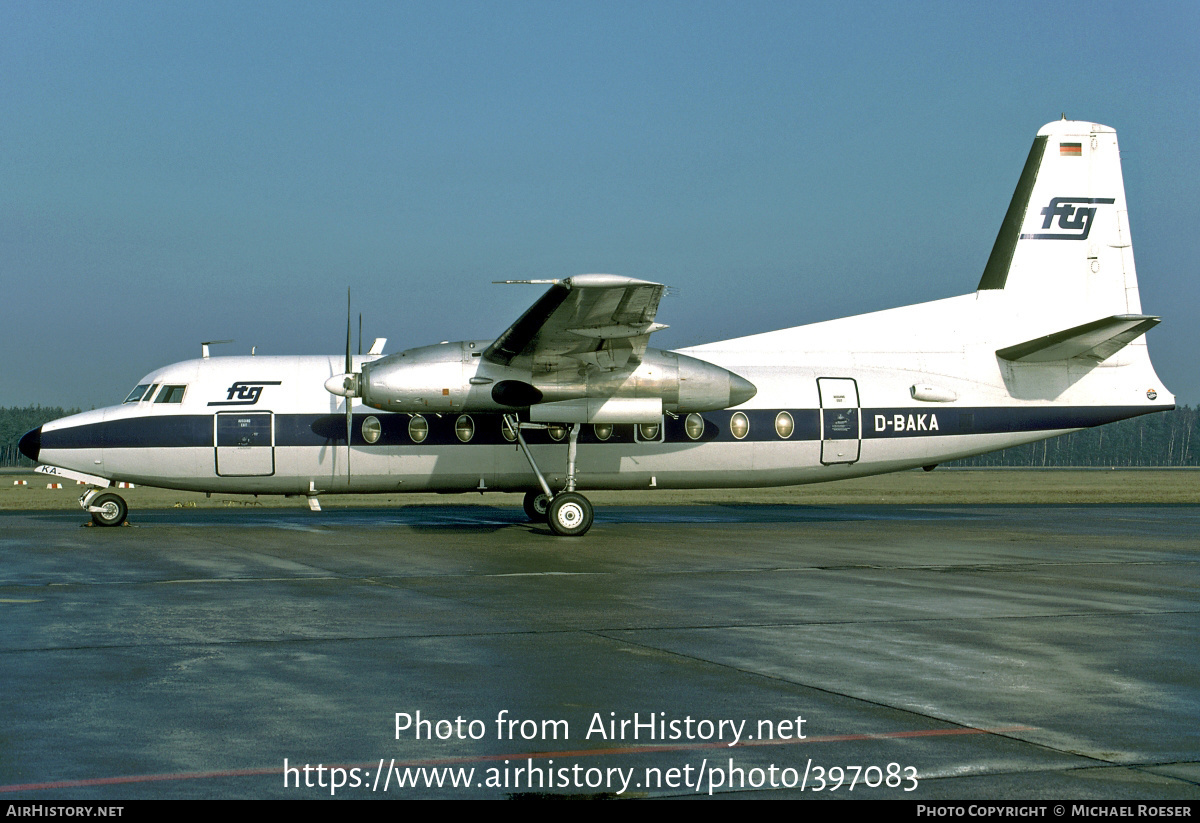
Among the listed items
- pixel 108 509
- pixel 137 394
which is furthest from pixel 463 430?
pixel 108 509

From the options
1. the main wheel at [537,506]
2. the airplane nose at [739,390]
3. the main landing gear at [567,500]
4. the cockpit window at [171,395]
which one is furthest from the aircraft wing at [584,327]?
the cockpit window at [171,395]

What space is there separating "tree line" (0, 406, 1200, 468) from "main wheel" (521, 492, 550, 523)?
12334 centimetres

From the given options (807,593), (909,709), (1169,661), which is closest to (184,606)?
(807,593)

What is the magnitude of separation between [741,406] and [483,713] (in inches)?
601

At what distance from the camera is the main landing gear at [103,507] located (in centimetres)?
2108

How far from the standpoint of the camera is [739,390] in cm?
1966

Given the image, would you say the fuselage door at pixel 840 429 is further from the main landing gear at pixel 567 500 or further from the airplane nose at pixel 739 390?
the main landing gear at pixel 567 500

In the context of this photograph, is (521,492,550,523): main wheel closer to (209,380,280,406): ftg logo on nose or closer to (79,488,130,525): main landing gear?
(209,380,280,406): ftg logo on nose

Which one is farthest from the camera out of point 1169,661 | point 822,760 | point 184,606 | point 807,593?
point 807,593

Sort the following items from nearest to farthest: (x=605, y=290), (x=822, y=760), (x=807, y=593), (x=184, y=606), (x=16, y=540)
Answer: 1. (x=822, y=760)
2. (x=184, y=606)
3. (x=807, y=593)
4. (x=605, y=290)
5. (x=16, y=540)

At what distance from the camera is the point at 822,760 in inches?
219

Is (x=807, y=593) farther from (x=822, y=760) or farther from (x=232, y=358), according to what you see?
(x=232, y=358)

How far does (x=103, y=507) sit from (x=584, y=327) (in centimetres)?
1080

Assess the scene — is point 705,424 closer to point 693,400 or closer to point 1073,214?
point 693,400
